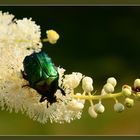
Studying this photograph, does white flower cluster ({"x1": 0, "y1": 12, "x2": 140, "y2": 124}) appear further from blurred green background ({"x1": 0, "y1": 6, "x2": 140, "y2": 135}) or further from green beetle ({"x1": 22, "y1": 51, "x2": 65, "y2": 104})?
blurred green background ({"x1": 0, "y1": 6, "x2": 140, "y2": 135})

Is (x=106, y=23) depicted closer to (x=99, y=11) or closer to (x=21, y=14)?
(x=99, y=11)

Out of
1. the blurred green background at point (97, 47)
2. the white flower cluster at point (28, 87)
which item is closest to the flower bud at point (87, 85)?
the white flower cluster at point (28, 87)

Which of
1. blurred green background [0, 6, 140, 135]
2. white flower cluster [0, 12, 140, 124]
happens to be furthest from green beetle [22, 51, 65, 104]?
blurred green background [0, 6, 140, 135]

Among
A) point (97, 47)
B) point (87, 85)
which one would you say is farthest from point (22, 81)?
point (97, 47)

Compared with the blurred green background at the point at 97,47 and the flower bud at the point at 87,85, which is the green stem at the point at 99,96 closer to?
the flower bud at the point at 87,85
